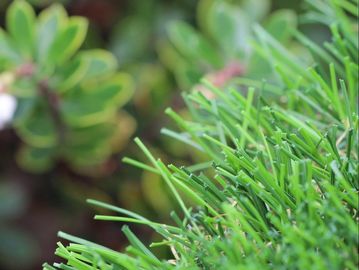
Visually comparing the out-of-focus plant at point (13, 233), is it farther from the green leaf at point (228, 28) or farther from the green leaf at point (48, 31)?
the green leaf at point (228, 28)

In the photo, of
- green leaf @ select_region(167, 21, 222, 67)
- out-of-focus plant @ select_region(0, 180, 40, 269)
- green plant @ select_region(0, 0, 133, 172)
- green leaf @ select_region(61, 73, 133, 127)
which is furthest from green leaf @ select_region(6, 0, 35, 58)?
out-of-focus plant @ select_region(0, 180, 40, 269)

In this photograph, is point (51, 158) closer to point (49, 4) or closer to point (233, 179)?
point (49, 4)

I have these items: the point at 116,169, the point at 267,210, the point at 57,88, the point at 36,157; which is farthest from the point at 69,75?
the point at 267,210

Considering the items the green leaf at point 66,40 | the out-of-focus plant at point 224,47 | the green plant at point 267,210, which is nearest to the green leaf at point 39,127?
the green leaf at point 66,40

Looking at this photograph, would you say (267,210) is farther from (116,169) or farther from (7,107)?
(116,169)

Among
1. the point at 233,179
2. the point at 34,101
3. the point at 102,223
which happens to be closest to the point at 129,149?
the point at 102,223
